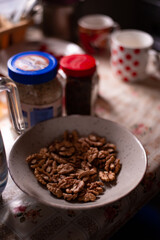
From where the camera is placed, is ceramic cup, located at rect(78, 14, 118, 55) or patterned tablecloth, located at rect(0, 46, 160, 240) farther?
ceramic cup, located at rect(78, 14, 118, 55)

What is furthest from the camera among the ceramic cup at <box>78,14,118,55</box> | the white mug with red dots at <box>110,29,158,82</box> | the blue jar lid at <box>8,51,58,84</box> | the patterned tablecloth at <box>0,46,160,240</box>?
the ceramic cup at <box>78,14,118,55</box>

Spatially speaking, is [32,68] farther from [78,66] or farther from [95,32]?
[95,32]

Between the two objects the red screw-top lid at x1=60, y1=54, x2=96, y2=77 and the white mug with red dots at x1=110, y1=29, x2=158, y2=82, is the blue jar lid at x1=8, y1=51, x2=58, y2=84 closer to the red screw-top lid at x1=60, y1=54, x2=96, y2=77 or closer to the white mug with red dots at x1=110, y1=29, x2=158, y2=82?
the red screw-top lid at x1=60, y1=54, x2=96, y2=77

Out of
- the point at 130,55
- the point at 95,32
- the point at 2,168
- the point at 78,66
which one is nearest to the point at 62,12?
the point at 95,32

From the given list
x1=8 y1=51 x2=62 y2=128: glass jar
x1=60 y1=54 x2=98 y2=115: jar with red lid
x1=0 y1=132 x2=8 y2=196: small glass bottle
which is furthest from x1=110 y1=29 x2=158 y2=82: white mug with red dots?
x1=0 y1=132 x2=8 y2=196: small glass bottle

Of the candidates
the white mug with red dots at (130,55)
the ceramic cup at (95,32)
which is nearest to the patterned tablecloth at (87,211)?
the white mug with red dots at (130,55)

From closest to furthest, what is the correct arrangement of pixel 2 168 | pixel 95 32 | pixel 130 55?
pixel 2 168 → pixel 130 55 → pixel 95 32

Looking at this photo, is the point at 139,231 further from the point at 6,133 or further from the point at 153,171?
the point at 6,133
